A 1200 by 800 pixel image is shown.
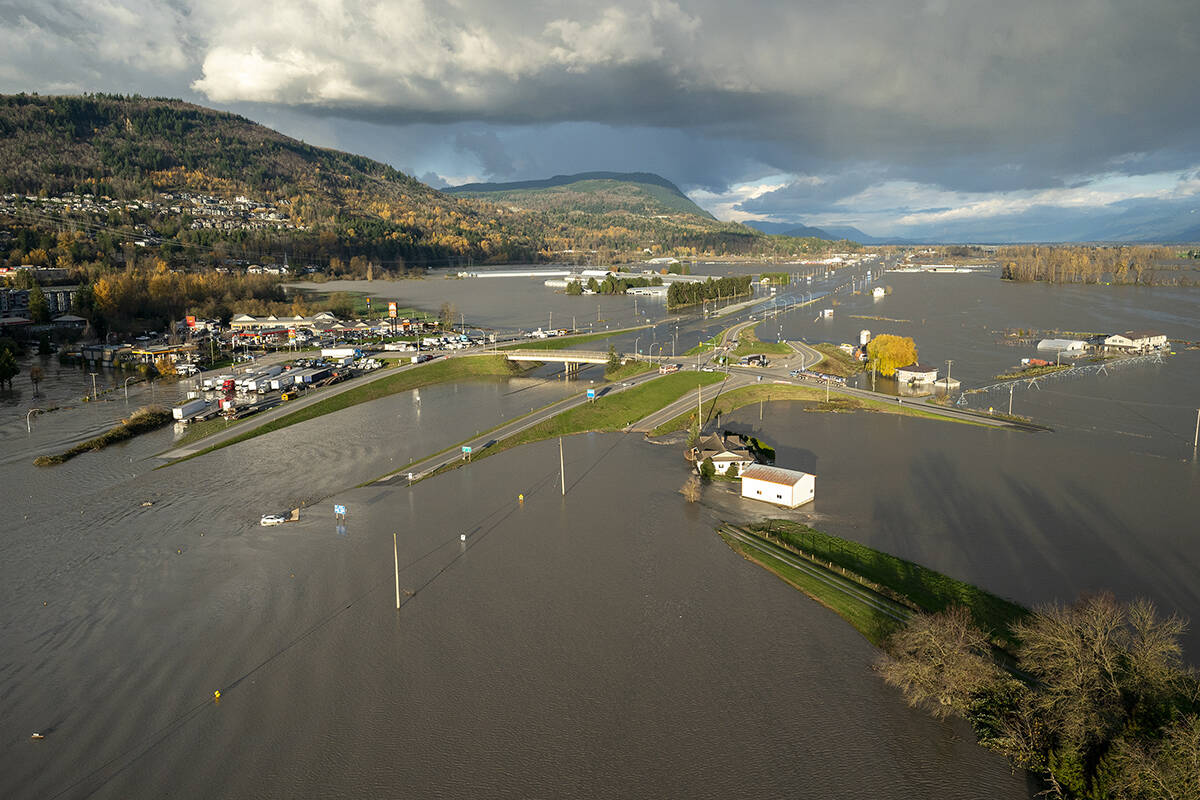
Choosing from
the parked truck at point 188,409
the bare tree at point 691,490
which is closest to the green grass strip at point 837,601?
the bare tree at point 691,490

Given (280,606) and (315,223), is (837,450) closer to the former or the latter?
(280,606)

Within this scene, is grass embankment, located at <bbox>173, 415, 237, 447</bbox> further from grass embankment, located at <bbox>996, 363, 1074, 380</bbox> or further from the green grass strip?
grass embankment, located at <bbox>996, 363, 1074, 380</bbox>

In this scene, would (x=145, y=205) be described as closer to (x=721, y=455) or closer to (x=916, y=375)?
(x=916, y=375)

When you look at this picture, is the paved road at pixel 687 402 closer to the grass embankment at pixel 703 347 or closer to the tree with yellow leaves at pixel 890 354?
the tree with yellow leaves at pixel 890 354

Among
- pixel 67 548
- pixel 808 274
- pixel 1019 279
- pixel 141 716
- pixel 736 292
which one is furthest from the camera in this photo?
pixel 808 274

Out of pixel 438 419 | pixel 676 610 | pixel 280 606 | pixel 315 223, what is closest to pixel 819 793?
pixel 676 610

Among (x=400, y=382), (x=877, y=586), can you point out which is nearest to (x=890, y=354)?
(x=877, y=586)
